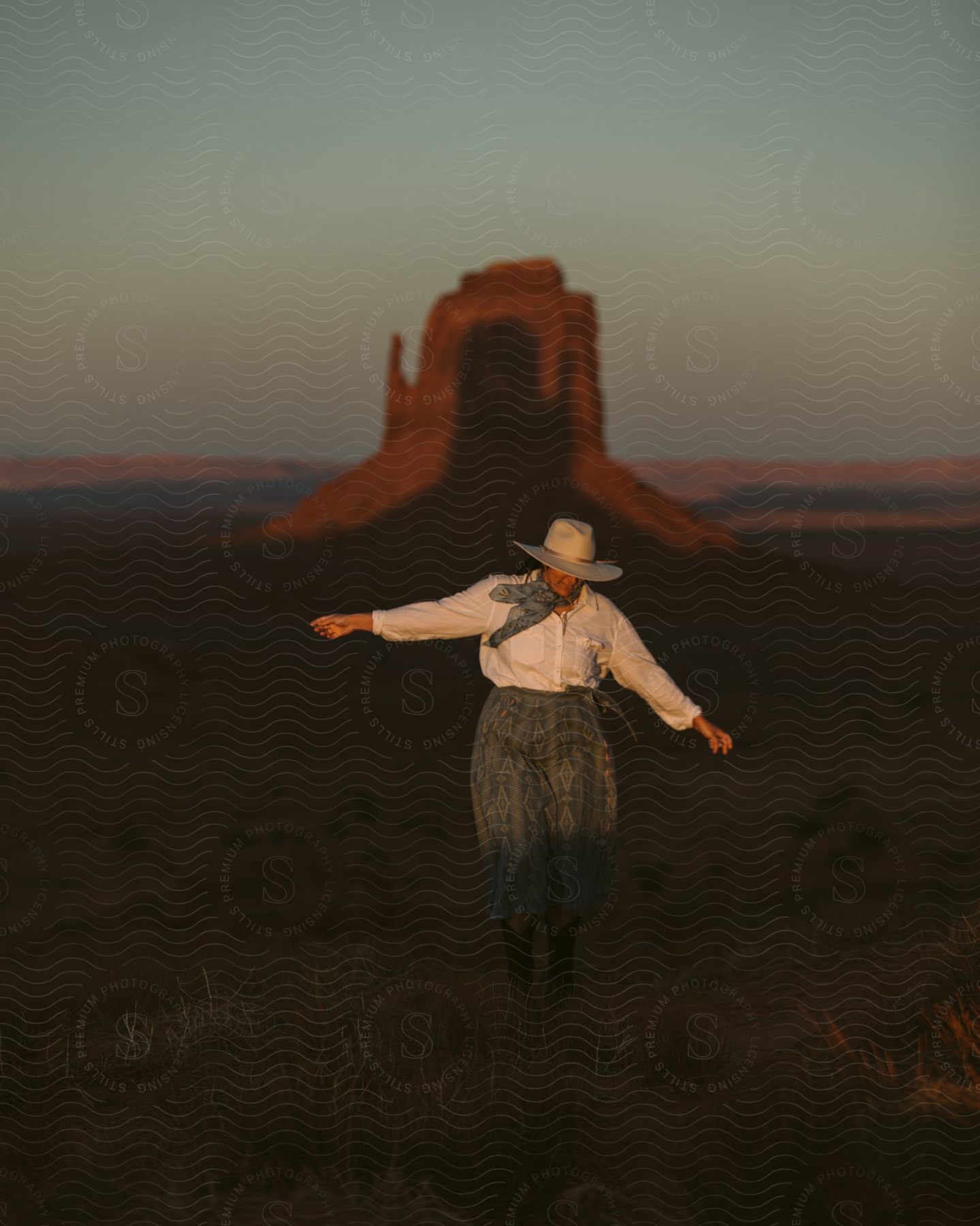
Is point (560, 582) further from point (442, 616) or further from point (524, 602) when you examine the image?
point (442, 616)

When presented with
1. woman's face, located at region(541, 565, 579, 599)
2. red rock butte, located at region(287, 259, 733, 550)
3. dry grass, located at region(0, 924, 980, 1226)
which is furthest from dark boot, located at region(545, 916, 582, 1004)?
red rock butte, located at region(287, 259, 733, 550)

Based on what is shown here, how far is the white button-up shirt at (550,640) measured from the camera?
706 cm

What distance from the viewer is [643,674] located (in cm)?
723

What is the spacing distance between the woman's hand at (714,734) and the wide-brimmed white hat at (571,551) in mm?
812

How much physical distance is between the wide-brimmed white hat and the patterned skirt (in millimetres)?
596

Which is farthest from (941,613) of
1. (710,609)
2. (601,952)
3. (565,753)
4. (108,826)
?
(565,753)

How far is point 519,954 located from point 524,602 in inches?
63.9

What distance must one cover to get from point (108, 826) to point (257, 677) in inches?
493

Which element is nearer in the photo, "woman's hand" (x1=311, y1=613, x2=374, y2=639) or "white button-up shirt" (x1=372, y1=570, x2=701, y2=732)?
"woman's hand" (x1=311, y1=613, x2=374, y2=639)

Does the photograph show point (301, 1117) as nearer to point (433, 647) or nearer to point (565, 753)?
point (565, 753)

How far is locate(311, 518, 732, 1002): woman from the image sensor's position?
23.1ft

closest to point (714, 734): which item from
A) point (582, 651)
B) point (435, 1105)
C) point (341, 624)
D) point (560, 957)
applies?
point (582, 651)

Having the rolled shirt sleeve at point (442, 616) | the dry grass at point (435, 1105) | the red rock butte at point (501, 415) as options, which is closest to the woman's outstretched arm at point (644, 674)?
the rolled shirt sleeve at point (442, 616)

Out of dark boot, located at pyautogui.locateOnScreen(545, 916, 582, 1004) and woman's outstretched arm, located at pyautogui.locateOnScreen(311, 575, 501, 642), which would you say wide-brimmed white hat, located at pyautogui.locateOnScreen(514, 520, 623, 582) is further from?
dark boot, located at pyautogui.locateOnScreen(545, 916, 582, 1004)
